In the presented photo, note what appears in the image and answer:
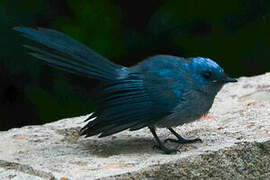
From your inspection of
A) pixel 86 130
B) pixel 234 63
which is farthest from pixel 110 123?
pixel 234 63

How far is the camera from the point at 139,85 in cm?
404

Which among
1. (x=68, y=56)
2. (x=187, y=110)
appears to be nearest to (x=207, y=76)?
(x=187, y=110)

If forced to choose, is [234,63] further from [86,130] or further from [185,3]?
[86,130]

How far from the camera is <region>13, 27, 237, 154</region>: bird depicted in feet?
13.1

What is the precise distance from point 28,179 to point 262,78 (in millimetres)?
2424

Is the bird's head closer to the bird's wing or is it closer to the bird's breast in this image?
the bird's breast

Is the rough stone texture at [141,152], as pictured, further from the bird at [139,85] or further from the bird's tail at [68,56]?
the bird's tail at [68,56]

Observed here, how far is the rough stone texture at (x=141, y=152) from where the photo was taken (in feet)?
12.4

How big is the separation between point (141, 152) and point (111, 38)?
164cm

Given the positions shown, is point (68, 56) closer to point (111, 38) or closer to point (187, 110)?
point (187, 110)

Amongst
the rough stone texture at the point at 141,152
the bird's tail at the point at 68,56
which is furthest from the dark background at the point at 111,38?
the bird's tail at the point at 68,56

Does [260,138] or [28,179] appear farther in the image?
[260,138]

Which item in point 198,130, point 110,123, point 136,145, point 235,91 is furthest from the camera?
point 235,91

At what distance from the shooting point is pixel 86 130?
4090mm
